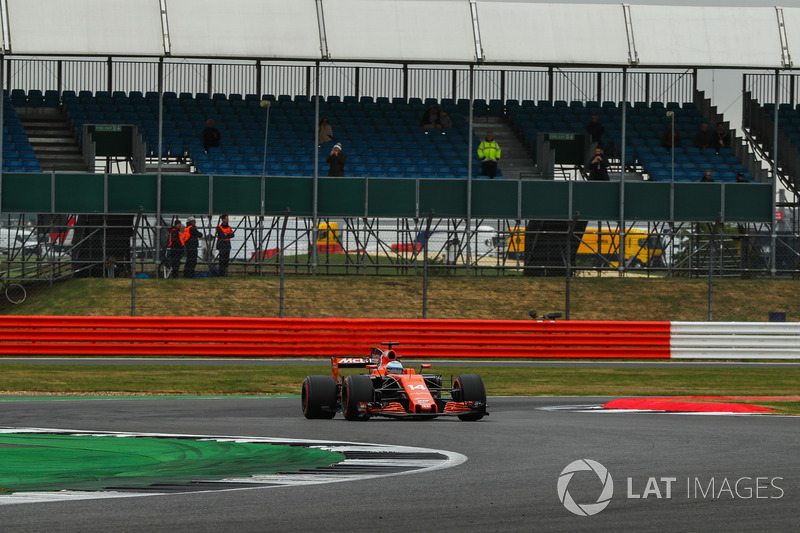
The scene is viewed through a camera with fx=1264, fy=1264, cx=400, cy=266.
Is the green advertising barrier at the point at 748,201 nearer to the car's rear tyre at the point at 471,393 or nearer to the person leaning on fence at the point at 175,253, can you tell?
the person leaning on fence at the point at 175,253

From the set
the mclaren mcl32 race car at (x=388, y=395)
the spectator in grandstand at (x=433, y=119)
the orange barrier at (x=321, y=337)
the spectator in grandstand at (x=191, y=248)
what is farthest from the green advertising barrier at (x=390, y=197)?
the mclaren mcl32 race car at (x=388, y=395)

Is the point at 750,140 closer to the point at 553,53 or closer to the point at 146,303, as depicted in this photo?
the point at 553,53

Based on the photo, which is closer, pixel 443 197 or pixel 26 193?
pixel 26 193

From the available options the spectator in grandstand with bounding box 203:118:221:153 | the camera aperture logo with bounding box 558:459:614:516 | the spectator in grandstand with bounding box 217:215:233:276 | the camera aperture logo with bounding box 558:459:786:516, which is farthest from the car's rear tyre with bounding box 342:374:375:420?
the spectator in grandstand with bounding box 203:118:221:153

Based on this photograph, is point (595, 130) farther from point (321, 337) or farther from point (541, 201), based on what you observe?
point (321, 337)

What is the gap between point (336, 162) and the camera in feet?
104

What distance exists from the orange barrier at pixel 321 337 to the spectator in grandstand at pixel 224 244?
395 centimetres

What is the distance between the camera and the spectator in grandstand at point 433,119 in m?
34.9

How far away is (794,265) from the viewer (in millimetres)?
30094

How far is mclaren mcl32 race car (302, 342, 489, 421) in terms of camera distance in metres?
13.1

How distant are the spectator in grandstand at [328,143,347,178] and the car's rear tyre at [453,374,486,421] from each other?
61.3ft

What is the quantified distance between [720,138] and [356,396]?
2440 cm

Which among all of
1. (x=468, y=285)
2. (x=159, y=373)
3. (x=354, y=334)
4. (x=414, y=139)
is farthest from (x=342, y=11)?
(x=159, y=373)

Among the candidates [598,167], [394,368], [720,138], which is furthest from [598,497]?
[720,138]
